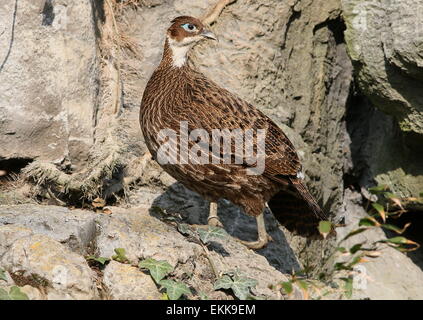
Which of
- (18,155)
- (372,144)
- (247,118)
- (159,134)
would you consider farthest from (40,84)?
(372,144)

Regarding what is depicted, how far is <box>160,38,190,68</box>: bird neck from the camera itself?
657 centimetres

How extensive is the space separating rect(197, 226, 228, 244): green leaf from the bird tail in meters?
0.83

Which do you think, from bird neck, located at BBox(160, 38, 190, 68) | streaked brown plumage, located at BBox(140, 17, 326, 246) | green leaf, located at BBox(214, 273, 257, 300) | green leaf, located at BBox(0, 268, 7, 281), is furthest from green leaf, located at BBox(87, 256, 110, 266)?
bird neck, located at BBox(160, 38, 190, 68)

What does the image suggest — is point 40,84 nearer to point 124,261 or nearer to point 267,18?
point 124,261

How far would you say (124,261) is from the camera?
5.06m

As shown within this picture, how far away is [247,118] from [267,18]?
179cm

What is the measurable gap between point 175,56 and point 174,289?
253cm

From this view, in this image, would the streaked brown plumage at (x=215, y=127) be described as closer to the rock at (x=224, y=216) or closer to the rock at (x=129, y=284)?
Answer: the rock at (x=224, y=216)

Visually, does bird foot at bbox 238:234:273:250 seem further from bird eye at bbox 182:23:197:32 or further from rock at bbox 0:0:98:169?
bird eye at bbox 182:23:197:32

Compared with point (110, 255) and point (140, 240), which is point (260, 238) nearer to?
point (140, 240)

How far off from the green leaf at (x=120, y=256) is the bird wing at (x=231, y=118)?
136 centimetres

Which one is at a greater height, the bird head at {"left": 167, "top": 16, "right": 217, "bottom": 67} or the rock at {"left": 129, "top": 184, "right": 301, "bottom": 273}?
the bird head at {"left": 167, "top": 16, "right": 217, "bottom": 67}

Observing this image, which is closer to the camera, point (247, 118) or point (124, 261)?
point (124, 261)

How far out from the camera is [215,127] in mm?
6066
